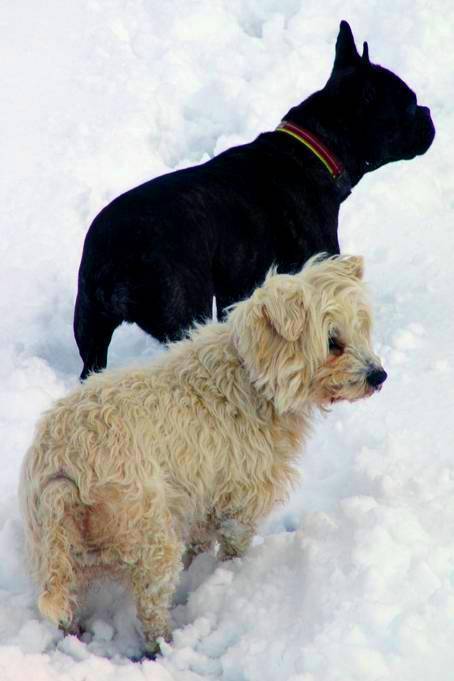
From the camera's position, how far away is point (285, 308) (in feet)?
10.1

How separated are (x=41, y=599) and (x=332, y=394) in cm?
121

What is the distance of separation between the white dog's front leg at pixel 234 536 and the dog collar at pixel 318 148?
227cm

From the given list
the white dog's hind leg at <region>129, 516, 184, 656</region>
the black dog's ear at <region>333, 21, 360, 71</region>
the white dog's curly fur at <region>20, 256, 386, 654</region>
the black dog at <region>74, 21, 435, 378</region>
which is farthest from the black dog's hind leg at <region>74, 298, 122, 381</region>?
the black dog's ear at <region>333, 21, 360, 71</region>

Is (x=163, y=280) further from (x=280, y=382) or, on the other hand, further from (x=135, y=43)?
(x=135, y=43)

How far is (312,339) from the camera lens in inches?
122

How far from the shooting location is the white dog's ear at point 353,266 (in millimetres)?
3297

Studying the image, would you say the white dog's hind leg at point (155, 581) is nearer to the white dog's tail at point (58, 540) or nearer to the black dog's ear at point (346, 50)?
the white dog's tail at point (58, 540)

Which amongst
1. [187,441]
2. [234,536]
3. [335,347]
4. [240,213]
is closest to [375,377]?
[335,347]

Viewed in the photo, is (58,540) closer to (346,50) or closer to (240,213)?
(240,213)

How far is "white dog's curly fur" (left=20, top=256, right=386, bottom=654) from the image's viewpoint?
9.53 feet

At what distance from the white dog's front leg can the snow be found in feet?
0.16

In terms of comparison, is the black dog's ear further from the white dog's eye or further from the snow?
the white dog's eye

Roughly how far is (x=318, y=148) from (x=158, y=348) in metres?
1.42

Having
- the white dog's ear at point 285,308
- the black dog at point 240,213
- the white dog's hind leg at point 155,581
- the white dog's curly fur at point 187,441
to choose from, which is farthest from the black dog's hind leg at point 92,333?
the white dog's hind leg at point 155,581
